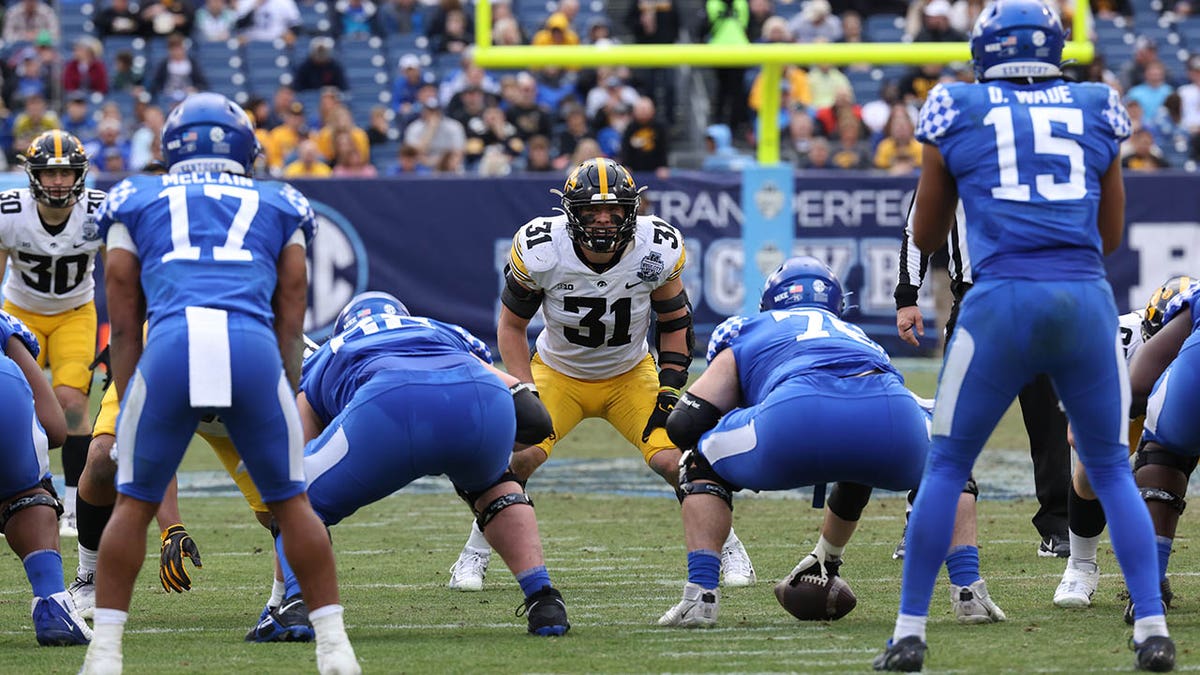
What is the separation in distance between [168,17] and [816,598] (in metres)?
14.7

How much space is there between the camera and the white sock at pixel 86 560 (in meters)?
6.21

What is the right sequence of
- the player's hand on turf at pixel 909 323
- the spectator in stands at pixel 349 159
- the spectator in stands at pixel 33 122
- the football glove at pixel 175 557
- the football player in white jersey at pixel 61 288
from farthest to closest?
the spectator in stands at pixel 33 122, the spectator in stands at pixel 349 159, the football player in white jersey at pixel 61 288, the player's hand on turf at pixel 909 323, the football glove at pixel 175 557

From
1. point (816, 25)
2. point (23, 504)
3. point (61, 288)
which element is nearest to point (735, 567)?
point (23, 504)

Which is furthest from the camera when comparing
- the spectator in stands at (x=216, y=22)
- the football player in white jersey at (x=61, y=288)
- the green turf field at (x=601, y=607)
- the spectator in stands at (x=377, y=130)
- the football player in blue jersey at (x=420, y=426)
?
the spectator in stands at (x=216, y=22)

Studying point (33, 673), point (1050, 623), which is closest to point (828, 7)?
point (1050, 623)

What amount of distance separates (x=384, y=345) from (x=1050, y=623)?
2.18 m

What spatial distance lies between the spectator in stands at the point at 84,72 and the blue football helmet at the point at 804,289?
13.6m

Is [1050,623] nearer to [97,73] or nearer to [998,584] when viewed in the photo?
[998,584]

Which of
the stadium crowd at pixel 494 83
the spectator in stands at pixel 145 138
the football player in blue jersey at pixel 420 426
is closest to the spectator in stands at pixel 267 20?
the stadium crowd at pixel 494 83

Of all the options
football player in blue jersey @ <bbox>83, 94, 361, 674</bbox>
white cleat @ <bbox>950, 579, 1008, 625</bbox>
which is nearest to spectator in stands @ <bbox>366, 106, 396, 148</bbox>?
white cleat @ <bbox>950, 579, 1008, 625</bbox>

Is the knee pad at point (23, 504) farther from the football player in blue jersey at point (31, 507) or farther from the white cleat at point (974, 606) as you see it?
the white cleat at point (974, 606)

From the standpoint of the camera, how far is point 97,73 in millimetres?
18312

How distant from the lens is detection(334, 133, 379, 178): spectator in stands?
16188 millimetres

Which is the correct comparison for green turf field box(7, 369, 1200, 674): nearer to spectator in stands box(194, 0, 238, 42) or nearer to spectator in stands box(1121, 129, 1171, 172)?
spectator in stands box(1121, 129, 1171, 172)
